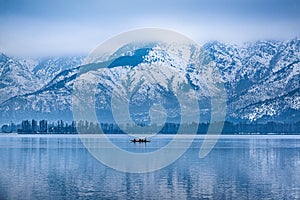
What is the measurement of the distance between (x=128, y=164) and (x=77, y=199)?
5382 cm

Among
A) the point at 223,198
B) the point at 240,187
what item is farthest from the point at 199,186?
the point at 223,198

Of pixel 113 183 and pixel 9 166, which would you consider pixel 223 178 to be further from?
pixel 9 166

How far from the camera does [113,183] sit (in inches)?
3467

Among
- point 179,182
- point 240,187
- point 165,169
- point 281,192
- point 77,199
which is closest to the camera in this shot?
point 77,199

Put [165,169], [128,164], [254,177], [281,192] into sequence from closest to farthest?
[281,192] < [254,177] < [165,169] < [128,164]

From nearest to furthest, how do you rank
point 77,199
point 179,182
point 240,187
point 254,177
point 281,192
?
point 77,199 < point 281,192 < point 240,187 < point 179,182 < point 254,177

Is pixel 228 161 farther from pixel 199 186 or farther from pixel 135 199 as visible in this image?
pixel 135 199

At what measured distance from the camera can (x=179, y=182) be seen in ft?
295

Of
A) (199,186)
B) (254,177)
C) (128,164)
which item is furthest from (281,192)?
(128,164)

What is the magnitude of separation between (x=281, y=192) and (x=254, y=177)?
64.0 feet

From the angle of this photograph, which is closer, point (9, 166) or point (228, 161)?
point (9, 166)

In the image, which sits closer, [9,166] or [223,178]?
[223,178]

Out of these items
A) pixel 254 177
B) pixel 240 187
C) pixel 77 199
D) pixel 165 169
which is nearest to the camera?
pixel 77 199

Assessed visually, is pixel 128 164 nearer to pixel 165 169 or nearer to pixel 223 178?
pixel 165 169
